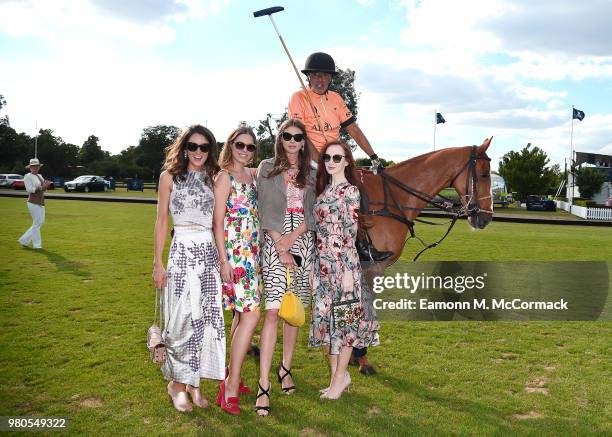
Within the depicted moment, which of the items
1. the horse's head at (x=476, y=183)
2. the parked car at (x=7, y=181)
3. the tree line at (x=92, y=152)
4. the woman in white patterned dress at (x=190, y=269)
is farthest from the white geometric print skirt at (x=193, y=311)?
the parked car at (x=7, y=181)

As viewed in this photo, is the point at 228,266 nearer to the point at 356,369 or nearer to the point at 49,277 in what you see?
the point at 356,369

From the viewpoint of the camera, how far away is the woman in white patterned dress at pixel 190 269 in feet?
14.9

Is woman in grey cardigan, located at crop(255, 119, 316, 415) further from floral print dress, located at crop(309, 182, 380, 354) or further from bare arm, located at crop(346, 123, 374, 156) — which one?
bare arm, located at crop(346, 123, 374, 156)

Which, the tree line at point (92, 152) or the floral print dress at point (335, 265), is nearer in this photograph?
the floral print dress at point (335, 265)

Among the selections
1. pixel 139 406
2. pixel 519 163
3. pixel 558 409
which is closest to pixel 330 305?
pixel 139 406

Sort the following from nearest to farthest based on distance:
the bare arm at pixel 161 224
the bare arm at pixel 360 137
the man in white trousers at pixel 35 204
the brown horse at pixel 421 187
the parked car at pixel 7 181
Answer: the bare arm at pixel 161 224
the brown horse at pixel 421 187
the bare arm at pixel 360 137
the man in white trousers at pixel 35 204
the parked car at pixel 7 181

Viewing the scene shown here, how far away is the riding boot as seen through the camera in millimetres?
5602

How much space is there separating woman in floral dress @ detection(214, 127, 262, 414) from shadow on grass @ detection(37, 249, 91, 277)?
7163mm

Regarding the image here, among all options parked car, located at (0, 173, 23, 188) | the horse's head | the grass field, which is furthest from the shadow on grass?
parked car, located at (0, 173, 23, 188)

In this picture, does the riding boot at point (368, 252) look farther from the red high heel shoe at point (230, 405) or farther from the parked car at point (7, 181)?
the parked car at point (7, 181)

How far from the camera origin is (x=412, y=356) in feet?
20.8

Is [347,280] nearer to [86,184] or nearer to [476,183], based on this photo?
[476,183]

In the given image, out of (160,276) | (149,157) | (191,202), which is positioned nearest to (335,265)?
(191,202)

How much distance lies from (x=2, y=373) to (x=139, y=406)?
5.94ft
